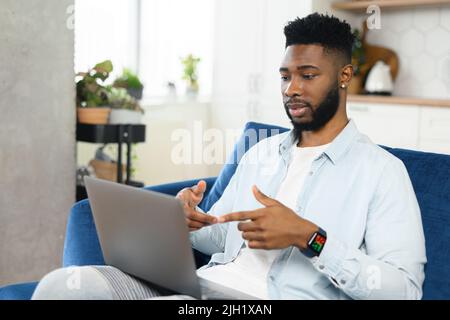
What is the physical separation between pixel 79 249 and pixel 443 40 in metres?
3.03

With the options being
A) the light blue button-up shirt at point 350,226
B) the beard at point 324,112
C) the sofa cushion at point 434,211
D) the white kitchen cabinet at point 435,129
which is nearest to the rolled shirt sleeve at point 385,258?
the light blue button-up shirt at point 350,226

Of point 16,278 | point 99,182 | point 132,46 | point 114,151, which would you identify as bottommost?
point 16,278

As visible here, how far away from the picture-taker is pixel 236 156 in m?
1.96

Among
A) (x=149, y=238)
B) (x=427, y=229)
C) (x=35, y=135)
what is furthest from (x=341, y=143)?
(x=35, y=135)

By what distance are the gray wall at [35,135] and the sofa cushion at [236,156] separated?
92 cm

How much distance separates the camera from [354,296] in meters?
1.24

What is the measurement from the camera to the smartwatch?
1.21 meters

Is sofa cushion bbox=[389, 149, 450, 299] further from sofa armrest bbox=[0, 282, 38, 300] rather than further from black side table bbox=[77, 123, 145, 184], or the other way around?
black side table bbox=[77, 123, 145, 184]

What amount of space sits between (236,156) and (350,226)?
2.28ft

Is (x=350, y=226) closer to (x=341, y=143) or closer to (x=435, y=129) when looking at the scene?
(x=341, y=143)

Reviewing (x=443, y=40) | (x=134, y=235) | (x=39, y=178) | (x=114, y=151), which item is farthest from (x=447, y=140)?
(x=134, y=235)

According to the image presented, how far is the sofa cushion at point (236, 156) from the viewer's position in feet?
6.37

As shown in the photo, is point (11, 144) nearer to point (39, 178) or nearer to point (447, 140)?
point (39, 178)

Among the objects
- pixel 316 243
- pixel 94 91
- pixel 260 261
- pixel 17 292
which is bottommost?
pixel 17 292
